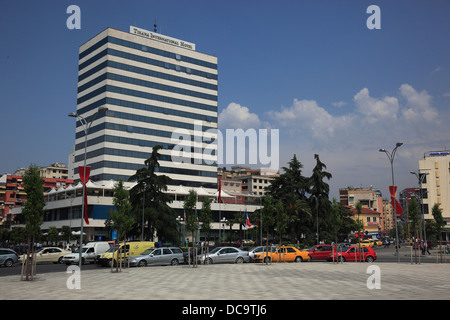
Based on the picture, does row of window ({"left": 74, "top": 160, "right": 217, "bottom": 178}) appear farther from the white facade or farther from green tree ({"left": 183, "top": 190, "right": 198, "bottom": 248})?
the white facade

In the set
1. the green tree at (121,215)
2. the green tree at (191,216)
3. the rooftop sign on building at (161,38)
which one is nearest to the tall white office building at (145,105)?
the rooftop sign on building at (161,38)

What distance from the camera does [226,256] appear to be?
112ft

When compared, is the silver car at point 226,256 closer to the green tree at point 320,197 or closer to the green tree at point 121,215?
the green tree at point 121,215

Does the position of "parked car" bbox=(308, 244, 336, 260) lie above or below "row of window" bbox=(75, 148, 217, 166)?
below

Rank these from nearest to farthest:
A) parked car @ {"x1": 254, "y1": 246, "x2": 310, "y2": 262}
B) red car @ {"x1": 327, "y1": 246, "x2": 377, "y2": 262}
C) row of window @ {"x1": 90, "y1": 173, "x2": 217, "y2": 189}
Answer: parked car @ {"x1": 254, "y1": 246, "x2": 310, "y2": 262}, red car @ {"x1": 327, "y1": 246, "x2": 377, "y2": 262}, row of window @ {"x1": 90, "y1": 173, "x2": 217, "y2": 189}

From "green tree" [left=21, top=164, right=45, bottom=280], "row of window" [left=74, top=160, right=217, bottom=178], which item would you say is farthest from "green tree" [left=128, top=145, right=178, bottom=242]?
"row of window" [left=74, top=160, right=217, bottom=178]

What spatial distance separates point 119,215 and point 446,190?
292 feet

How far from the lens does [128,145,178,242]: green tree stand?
50.3 m

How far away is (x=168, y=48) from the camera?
9356 centimetres

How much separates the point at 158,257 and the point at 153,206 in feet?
67.0
